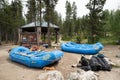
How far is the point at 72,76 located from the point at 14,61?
4.98m

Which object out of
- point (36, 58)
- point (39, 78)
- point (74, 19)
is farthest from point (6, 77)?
point (74, 19)

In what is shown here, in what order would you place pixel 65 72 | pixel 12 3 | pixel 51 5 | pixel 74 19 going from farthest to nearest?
pixel 74 19
pixel 12 3
pixel 51 5
pixel 65 72

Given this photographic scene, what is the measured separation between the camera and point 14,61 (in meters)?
10.3

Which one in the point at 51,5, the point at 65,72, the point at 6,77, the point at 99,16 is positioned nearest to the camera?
the point at 6,77

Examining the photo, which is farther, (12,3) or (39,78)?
(12,3)

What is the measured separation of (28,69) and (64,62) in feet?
8.11

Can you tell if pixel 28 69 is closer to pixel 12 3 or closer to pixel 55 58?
pixel 55 58

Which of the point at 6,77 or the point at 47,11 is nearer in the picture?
the point at 6,77

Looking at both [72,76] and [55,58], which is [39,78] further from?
[55,58]

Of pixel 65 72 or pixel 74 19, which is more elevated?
pixel 74 19

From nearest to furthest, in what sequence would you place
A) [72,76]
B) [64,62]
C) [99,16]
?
[72,76] < [64,62] < [99,16]

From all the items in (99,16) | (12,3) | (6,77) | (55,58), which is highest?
(12,3)

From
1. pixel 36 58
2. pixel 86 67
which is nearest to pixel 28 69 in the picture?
pixel 36 58

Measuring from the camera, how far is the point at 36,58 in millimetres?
8836
